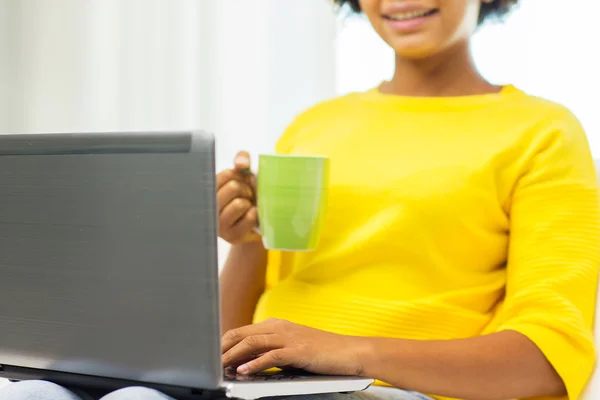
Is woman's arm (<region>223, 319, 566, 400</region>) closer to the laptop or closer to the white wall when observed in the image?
the laptop

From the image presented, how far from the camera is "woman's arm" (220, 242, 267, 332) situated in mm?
1332

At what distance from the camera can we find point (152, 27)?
2.58 meters

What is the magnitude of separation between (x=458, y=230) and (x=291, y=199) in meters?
0.28

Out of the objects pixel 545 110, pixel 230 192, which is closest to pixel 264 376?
pixel 230 192

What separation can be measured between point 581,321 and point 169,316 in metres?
0.57

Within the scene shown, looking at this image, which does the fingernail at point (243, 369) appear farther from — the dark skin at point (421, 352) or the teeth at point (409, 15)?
the teeth at point (409, 15)

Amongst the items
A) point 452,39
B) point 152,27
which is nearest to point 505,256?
point 452,39

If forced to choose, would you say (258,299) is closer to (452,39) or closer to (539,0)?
(452,39)

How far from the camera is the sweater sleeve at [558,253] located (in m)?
1.05

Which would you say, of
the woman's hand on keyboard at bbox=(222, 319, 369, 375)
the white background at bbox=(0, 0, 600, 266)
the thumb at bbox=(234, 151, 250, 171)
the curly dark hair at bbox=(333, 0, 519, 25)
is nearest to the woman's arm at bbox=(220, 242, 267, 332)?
the thumb at bbox=(234, 151, 250, 171)

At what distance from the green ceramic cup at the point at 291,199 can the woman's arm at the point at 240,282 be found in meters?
0.24

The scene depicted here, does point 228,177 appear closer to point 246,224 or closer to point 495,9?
point 246,224

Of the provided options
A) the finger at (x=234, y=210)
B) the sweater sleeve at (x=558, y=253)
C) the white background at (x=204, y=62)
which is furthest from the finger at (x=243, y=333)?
the white background at (x=204, y=62)

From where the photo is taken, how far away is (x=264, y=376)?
90 centimetres
